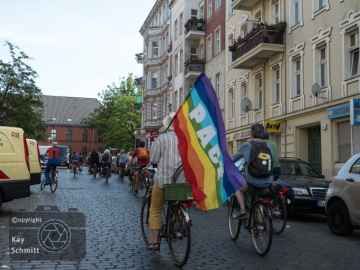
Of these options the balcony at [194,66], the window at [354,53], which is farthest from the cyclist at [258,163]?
the balcony at [194,66]

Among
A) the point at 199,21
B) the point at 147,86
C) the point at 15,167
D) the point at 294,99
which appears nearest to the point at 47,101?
the point at 147,86

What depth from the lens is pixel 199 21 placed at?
138 feet

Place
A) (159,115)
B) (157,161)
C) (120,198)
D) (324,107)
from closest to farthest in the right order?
(157,161)
(120,198)
(324,107)
(159,115)

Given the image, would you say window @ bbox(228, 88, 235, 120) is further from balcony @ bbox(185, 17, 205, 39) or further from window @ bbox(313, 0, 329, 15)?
window @ bbox(313, 0, 329, 15)

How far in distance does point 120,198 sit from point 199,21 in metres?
26.8

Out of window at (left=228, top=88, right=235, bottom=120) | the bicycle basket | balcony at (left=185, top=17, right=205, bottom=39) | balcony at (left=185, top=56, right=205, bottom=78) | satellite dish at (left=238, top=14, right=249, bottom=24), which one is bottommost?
the bicycle basket

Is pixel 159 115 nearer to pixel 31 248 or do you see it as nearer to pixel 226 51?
pixel 226 51

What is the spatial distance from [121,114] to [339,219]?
72283 mm

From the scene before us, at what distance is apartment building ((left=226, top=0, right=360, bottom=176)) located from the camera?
817 inches

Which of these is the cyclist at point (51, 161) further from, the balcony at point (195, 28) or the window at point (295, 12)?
the balcony at point (195, 28)

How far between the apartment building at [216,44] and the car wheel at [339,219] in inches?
1033

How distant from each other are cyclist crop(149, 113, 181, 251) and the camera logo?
1.36m

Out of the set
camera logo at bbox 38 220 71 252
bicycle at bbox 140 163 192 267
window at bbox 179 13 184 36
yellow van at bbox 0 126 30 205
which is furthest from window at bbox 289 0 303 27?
window at bbox 179 13 184 36

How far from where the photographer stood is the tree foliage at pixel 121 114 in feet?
265
